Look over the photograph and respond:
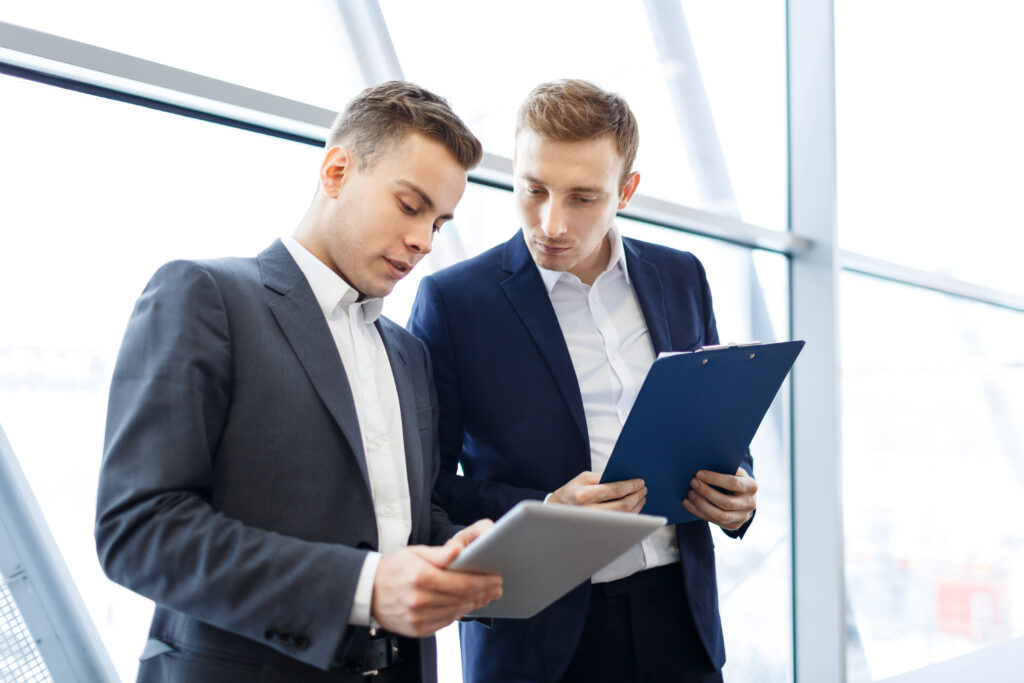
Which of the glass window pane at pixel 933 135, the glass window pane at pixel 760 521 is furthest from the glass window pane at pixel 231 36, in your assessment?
the glass window pane at pixel 933 135

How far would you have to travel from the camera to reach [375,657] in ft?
3.55

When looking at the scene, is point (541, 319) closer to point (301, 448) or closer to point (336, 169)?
point (336, 169)

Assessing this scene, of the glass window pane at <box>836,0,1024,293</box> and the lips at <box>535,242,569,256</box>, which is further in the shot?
the glass window pane at <box>836,0,1024,293</box>

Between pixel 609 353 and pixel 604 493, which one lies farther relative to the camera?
pixel 609 353

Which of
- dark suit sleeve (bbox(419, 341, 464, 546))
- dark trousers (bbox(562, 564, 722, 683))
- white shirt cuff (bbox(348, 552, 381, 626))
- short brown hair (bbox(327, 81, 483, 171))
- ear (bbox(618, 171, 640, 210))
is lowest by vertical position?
dark trousers (bbox(562, 564, 722, 683))

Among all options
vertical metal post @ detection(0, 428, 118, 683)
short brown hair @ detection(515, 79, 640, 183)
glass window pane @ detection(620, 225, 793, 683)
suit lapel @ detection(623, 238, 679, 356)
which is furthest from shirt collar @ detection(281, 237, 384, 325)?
glass window pane @ detection(620, 225, 793, 683)

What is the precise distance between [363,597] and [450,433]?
63 centimetres

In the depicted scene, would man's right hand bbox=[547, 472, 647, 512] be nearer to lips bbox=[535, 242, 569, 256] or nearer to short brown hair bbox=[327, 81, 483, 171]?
lips bbox=[535, 242, 569, 256]

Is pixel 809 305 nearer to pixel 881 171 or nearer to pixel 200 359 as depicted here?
pixel 881 171

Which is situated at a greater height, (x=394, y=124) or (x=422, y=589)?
(x=394, y=124)

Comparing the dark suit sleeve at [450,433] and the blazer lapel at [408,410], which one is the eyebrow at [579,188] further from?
the blazer lapel at [408,410]

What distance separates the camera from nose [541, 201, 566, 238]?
1.50 meters

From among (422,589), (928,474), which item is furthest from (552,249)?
(928,474)

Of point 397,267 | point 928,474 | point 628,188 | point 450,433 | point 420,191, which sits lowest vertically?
point 450,433
